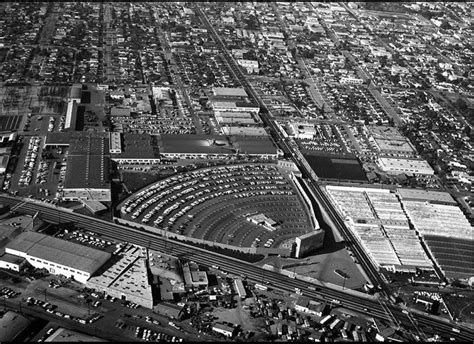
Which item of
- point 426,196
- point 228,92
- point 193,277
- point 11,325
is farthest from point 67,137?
point 426,196

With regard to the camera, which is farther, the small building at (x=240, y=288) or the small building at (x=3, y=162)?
the small building at (x=3, y=162)

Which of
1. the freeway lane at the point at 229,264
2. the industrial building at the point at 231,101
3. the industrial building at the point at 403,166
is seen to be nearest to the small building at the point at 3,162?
the freeway lane at the point at 229,264

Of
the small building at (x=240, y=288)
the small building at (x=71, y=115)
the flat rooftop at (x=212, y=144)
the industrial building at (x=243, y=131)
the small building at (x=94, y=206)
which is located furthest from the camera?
the industrial building at (x=243, y=131)

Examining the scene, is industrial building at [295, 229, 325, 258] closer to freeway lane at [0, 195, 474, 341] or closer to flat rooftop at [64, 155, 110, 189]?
freeway lane at [0, 195, 474, 341]

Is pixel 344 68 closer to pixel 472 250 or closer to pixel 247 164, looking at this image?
pixel 247 164

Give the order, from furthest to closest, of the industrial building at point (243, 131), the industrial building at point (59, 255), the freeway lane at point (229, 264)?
the industrial building at point (243, 131), the freeway lane at point (229, 264), the industrial building at point (59, 255)

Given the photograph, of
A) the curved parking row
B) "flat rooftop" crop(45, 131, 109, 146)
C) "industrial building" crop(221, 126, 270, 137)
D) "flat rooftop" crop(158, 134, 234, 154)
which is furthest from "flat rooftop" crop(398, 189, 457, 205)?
"flat rooftop" crop(45, 131, 109, 146)

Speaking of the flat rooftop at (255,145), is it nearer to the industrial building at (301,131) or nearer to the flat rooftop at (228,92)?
the industrial building at (301,131)

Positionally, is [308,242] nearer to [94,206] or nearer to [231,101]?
[94,206]
